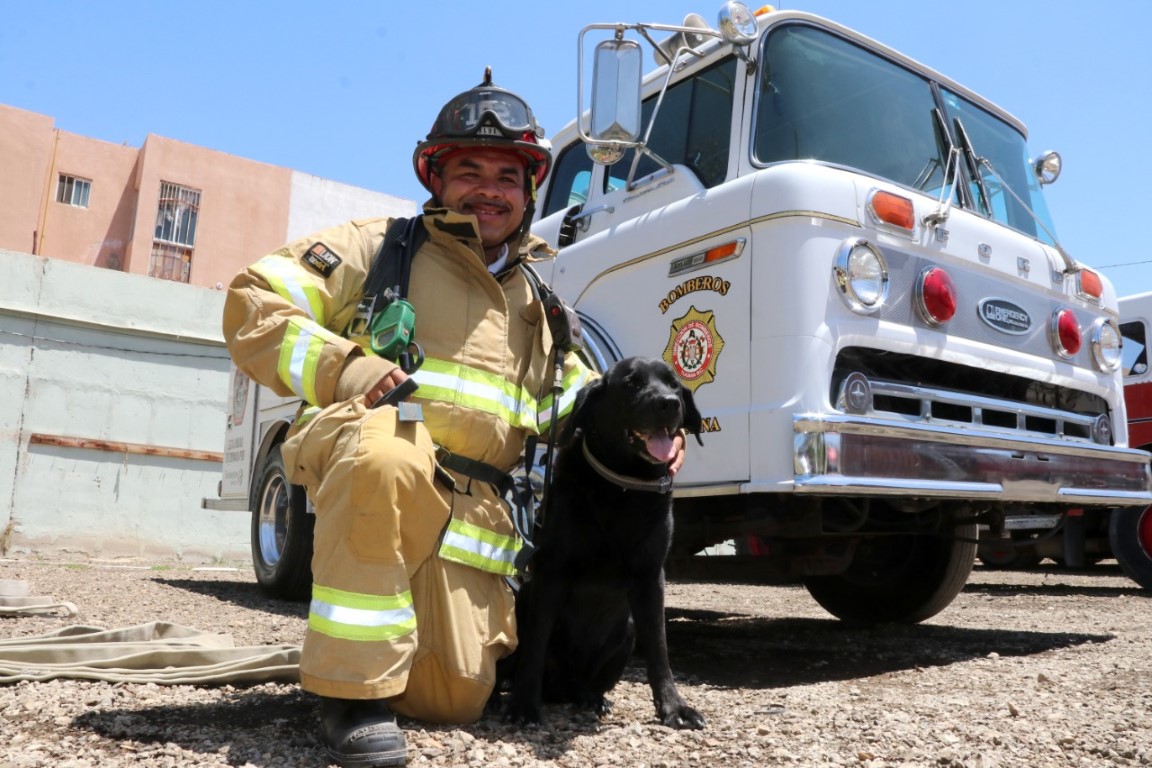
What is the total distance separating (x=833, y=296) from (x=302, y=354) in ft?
6.55

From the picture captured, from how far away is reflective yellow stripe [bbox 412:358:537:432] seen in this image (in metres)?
2.56

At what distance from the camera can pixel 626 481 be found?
285 centimetres

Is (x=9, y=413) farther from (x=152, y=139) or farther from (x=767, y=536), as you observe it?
(x=152, y=139)

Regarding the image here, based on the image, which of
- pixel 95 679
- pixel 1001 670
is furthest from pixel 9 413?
pixel 1001 670

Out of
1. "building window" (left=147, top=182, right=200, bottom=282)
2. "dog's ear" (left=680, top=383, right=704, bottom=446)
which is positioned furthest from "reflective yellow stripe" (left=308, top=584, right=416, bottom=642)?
"building window" (left=147, top=182, right=200, bottom=282)

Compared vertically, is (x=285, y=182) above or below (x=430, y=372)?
above

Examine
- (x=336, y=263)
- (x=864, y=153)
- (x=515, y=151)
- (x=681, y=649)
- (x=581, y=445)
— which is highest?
(x=864, y=153)

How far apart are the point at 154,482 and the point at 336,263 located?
10.1 metres

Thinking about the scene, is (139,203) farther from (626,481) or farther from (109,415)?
(626,481)

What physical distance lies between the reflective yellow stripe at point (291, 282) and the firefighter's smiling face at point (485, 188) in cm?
57

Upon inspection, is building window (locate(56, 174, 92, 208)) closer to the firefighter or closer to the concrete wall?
the concrete wall

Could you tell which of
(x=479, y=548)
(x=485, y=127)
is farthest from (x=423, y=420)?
(x=485, y=127)

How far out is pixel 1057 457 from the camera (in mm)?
3945

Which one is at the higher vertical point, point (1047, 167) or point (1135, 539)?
point (1047, 167)
